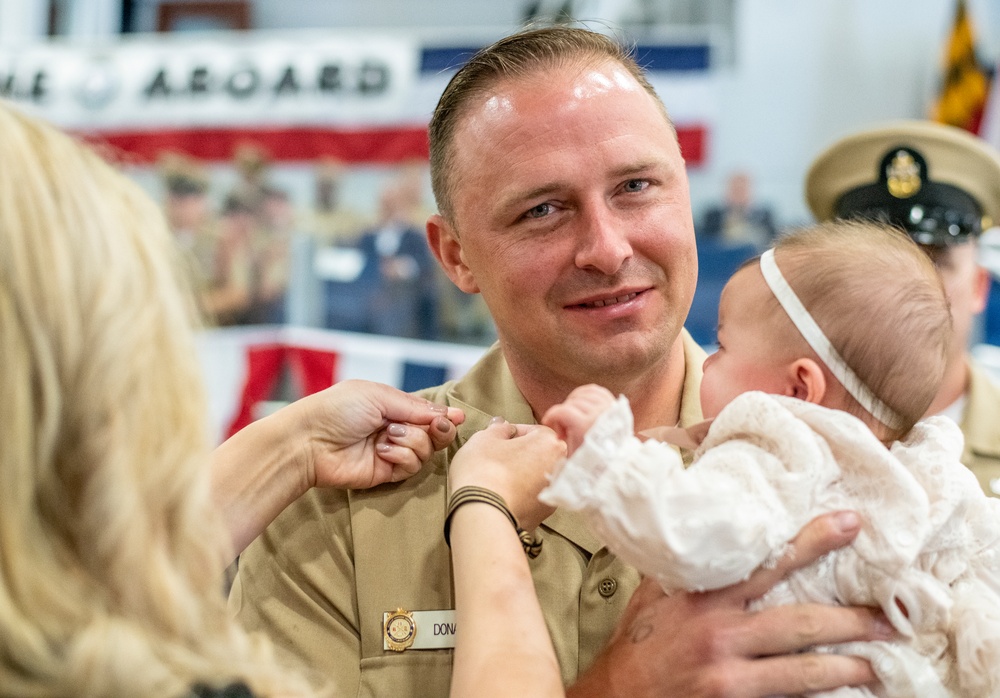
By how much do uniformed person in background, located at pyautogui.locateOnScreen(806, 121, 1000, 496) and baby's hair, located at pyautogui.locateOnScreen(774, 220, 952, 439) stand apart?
148 cm

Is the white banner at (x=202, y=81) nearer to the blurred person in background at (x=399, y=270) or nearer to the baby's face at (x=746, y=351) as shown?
the blurred person in background at (x=399, y=270)

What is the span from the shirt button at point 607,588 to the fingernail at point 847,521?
0.52 m

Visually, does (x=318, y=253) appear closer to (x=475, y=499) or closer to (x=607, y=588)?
(x=607, y=588)

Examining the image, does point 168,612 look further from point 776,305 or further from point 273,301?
point 273,301

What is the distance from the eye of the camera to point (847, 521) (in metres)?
1.61

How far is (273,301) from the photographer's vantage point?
692 centimetres

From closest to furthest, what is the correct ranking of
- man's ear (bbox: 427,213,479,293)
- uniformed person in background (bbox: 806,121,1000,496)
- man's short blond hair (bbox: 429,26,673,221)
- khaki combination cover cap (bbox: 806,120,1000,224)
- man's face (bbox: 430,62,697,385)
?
man's face (bbox: 430,62,697,385)
man's short blond hair (bbox: 429,26,673,221)
man's ear (bbox: 427,213,479,293)
uniformed person in background (bbox: 806,121,1000,496)
khaki combination cover cap (bbox: 806,120,1000,224)

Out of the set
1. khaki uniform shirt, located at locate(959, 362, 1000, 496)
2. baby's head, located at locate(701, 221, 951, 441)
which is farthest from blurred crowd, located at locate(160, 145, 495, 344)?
baby's head, located at locate(701, 221, 951, 441)

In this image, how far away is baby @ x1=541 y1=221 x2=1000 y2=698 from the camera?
5.09 feet

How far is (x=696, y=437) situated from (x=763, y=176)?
5.45 metres

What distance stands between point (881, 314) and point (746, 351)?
0.23 meters

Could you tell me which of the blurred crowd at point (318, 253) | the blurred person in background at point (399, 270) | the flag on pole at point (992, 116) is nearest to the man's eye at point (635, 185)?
the blurred crowd at point (318, 253)

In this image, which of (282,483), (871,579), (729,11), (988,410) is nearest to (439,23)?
(729,11)

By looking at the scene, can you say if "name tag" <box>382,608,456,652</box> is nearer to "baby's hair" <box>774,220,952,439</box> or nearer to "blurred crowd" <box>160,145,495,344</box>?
"baby's hair" <box>774,220,952,439</box>
